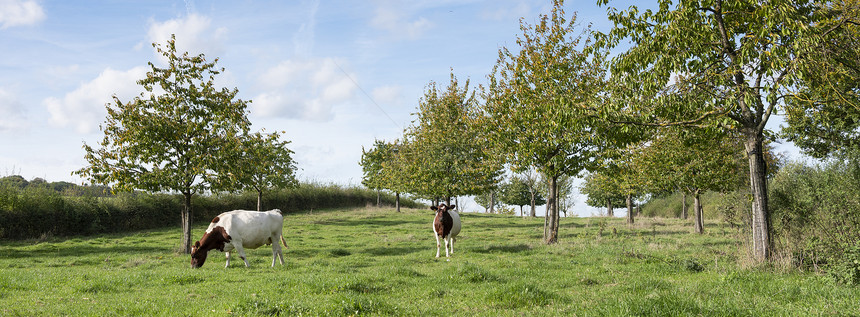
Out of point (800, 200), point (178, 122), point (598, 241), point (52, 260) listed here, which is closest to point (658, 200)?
point (598, 241)

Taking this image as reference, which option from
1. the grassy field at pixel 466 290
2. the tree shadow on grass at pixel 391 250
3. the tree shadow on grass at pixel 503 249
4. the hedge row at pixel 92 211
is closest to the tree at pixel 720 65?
the grassy field at pixel 466 290

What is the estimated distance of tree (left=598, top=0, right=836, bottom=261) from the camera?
11695 millimetres

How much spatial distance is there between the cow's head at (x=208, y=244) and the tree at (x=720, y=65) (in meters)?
13.7

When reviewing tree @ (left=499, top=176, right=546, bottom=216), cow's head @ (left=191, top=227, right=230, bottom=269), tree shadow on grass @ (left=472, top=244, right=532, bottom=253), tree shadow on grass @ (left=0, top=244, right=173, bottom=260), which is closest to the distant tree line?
tree shadow on grass @ (left=0, top=244, right=173, bottom=260)

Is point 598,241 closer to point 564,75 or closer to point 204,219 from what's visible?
point 564,75

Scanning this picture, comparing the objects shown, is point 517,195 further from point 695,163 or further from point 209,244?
point 209,244

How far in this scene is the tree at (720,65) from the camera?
11.7 m

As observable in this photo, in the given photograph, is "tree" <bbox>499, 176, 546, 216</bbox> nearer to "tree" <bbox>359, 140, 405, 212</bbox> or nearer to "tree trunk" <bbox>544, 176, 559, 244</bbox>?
"tree" <bbox>359, 140, 405, 212</bbox>

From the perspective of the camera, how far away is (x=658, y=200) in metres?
64.1

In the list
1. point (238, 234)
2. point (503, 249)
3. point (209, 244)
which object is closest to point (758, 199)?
point (503, 249)

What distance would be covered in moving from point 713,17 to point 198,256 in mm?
17645

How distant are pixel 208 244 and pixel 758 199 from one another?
16.6 m

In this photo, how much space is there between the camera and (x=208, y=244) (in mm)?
16312

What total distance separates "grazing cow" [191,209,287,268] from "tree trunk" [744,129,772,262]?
14.3m
